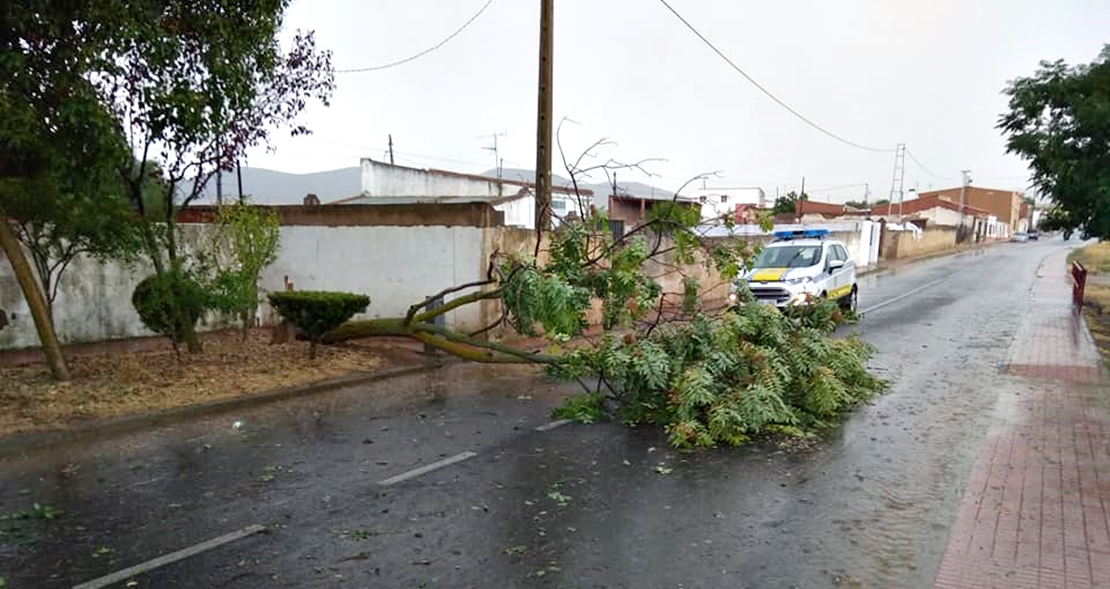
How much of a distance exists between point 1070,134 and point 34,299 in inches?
Answer: 647

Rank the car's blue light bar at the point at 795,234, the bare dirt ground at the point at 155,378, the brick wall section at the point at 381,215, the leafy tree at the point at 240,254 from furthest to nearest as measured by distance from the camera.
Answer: the car's blue light bar at the point at 795,234, the brick wall section at the point at 381,215, the leafy tree at the point at 240,254, the bare dirt ground at the point at 155,378

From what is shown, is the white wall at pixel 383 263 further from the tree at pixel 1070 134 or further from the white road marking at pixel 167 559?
the tree at pixel 1070 134

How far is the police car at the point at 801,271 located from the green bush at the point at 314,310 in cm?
877

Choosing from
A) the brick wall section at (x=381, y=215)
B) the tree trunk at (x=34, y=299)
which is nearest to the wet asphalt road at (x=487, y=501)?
the tree trunk at (x=34, y=299)

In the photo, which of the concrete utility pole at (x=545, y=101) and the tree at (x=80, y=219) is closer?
the tree at (x=80, y=219)

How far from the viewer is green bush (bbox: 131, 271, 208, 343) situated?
9.57m

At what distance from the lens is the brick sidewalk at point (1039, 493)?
4355mm

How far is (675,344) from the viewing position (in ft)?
27.2

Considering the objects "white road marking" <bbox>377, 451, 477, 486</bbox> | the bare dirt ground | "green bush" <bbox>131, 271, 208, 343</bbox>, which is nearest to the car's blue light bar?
the bare dirt ground

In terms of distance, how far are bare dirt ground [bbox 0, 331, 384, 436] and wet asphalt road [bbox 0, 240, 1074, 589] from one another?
780 millimetres

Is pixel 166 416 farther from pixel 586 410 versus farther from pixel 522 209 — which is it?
pixel 522 209

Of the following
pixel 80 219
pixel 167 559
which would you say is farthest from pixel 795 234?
pixel 167 559

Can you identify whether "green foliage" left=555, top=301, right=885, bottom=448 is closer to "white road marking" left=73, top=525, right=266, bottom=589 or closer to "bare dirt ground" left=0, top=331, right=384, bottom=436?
"white road marking" left=73, top=525, right=266, bottom=589

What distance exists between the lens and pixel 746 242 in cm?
936
